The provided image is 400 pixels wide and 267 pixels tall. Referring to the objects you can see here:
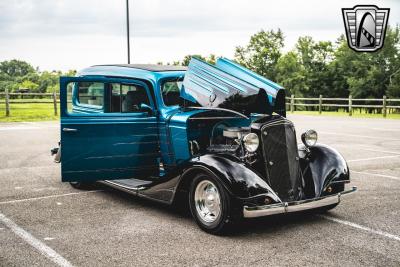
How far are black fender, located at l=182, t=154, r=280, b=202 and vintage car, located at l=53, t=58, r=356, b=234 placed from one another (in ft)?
0.03

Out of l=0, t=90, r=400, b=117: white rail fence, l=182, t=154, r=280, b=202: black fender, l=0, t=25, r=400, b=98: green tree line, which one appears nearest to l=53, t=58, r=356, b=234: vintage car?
l=182, t=154, r=280, b=202: black fender

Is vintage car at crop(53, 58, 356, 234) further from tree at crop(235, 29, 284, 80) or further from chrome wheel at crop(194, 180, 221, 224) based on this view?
tree at crop(235, 29, 284, 80)

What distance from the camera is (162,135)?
5949 mm

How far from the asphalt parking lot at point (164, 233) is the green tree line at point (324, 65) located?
150 feet

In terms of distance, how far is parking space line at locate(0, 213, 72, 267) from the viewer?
13.2ft

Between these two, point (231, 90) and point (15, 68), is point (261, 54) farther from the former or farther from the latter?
point (15, 68)

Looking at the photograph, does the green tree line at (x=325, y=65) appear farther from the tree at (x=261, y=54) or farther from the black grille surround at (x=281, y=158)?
the black grille surround at (x=281, y=158)

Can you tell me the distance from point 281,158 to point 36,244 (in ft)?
8.96

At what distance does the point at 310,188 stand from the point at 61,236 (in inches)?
112

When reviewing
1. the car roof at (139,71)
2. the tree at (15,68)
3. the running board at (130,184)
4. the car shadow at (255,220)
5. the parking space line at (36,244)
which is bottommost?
the parking space line at (36,244)

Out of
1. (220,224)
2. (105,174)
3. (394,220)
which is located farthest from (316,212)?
(105,174)

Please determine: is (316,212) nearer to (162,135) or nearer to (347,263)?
(347,263)

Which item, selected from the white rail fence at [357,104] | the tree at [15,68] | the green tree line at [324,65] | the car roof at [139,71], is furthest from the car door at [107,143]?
the tree at [15,68]

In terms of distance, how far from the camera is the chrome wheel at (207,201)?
4.84 m
